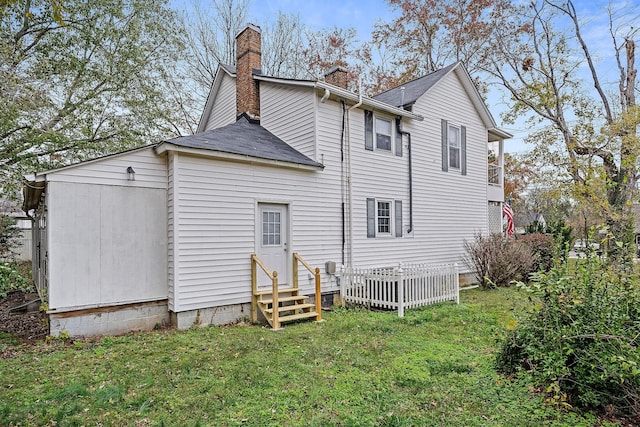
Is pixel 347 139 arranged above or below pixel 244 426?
above

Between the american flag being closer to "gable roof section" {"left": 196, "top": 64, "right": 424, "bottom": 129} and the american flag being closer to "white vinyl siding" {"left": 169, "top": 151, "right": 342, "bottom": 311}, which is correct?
"gable roof section" {"left": 196, "top": 64, "right": 424, "bottom": 129}

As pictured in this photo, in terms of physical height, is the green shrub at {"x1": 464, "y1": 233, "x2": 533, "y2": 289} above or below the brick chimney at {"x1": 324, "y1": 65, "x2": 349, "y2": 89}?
below

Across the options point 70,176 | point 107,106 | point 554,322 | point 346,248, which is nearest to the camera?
point 554,322

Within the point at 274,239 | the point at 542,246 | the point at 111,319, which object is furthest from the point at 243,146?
the point at 542,246

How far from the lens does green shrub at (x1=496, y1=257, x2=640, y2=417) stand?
3698mm

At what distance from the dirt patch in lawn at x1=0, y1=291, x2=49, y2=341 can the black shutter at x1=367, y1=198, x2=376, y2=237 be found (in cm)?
758

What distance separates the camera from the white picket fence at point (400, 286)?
344 inches

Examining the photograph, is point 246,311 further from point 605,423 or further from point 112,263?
point 605,423

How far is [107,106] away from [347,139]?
30.8ft

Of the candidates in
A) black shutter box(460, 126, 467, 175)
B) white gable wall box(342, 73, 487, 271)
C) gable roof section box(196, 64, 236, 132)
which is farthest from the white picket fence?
gable roof section box(196, 64, 236, 132)

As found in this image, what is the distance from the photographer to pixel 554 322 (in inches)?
168

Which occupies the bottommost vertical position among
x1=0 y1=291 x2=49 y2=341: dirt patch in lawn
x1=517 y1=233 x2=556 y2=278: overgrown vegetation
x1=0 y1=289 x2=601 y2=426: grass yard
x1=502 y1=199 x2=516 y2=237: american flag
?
x1=0 y1=291 x2=49 y2=341: dirt patch in lawn

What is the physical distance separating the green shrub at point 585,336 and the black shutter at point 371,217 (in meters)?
5.90

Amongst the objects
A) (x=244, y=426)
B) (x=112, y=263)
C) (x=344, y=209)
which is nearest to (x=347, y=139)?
(x=344, y=209)
